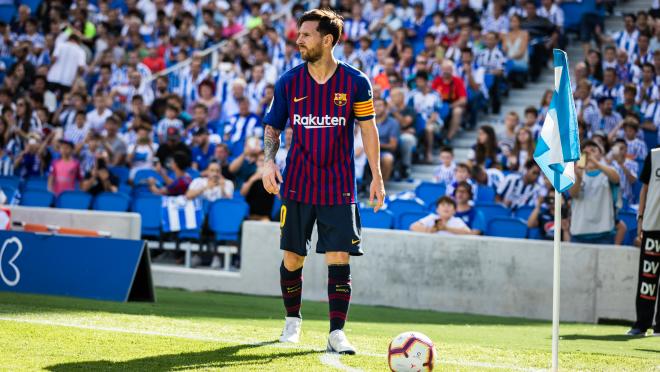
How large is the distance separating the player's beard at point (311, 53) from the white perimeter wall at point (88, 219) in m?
7.49

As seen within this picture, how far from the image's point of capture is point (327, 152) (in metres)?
7.44

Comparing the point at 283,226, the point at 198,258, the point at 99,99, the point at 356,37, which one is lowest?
the point at 198,258

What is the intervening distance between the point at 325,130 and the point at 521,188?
26.4 feet

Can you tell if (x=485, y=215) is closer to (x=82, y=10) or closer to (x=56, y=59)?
(x=56, y=59)

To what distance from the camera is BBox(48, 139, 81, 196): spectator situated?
56.5ft

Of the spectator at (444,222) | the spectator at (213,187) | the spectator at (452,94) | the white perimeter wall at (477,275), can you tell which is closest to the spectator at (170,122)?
the spectator at (213,187)

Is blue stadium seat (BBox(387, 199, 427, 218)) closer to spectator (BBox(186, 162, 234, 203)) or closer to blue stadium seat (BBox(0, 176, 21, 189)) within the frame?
spectator (BBox(186, 162, 234, 203))

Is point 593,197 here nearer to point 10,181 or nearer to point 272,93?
point 272,93

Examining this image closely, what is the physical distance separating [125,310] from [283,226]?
9.52 ft

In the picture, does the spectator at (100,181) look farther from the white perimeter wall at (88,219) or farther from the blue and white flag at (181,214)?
the white perimeter wall at (88,219)

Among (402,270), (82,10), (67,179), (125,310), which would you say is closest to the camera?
(125,310)

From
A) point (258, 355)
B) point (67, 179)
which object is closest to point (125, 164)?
point (67, 179)

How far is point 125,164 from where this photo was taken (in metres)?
18.1

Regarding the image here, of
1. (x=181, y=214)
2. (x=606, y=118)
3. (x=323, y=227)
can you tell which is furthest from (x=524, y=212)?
(x=323, y=227)
